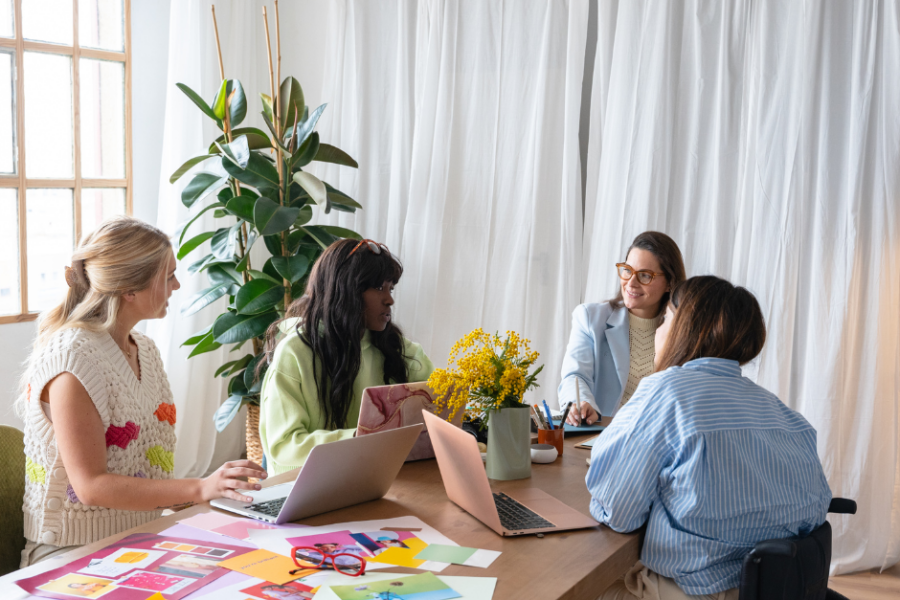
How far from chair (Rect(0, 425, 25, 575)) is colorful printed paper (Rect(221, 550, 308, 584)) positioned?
0.67 metres

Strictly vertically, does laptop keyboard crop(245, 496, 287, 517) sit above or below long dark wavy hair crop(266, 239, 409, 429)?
below

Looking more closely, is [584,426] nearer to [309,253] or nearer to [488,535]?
[488,535]

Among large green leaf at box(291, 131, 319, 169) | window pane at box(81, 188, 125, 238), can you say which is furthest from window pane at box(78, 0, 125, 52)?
large green leaf at box(291, 131, 319, 169)

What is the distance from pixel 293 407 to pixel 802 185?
2.15 meters

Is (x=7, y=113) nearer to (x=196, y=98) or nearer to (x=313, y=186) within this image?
(x=196, y=98)

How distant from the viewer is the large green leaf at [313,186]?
3.15 meters

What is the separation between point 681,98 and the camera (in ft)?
10.3

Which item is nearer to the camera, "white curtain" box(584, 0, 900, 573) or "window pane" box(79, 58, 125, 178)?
"white curtain" box(584, 0, 900, 573)

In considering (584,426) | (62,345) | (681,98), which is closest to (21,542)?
(62,345)

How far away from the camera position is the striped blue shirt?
144 cm

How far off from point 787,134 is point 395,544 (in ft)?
7.78

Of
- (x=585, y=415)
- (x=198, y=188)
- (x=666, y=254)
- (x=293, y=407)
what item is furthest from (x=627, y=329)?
(x=198, y=188)

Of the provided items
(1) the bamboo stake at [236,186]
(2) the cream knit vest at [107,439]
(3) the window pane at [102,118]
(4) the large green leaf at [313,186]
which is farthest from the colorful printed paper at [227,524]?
(3) the window pane at [102,118]

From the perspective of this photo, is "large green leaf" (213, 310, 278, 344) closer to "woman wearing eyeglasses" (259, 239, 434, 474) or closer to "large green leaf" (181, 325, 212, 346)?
"large green leaf" (181, 325, 212, 346)
